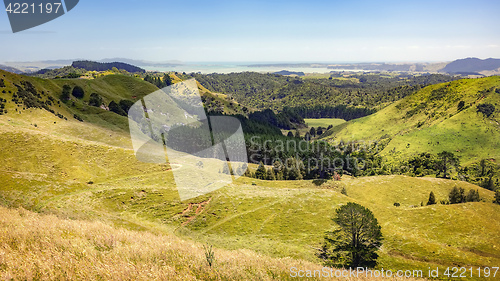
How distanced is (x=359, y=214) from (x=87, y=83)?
184895mm

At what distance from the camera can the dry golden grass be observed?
7.94 meters

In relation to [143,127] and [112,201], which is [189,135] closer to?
[143,127]

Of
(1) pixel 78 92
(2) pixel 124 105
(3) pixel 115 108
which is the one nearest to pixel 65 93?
(1) pixel 78 92

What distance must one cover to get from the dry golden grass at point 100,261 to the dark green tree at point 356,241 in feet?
110

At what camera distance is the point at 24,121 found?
78500 mm

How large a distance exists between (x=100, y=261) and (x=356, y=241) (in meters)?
45.6

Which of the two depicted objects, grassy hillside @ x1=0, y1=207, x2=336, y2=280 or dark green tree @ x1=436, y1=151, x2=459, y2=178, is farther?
dark green tree @ x1=436, y1=151, x2=459, y2=178

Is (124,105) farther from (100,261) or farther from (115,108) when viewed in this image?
(100,261)

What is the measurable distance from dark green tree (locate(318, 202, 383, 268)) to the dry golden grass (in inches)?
1326

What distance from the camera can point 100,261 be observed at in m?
9.13

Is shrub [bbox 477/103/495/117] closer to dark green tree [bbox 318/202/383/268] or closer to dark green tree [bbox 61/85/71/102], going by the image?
dark green tree [bbox 318/202/383/268]

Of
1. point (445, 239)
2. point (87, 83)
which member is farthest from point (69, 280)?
point (87, 83)

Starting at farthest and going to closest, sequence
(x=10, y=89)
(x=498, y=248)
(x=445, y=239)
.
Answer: (x=10, y=89) < (x=445, y=239) < (x=498, y=248)

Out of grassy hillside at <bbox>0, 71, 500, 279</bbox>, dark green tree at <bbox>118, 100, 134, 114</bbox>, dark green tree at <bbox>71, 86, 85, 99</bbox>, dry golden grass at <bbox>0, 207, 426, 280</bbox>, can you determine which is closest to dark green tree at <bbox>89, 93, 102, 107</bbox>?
dark green tree at <bbox>71, 86, 85, 99</bbox>
